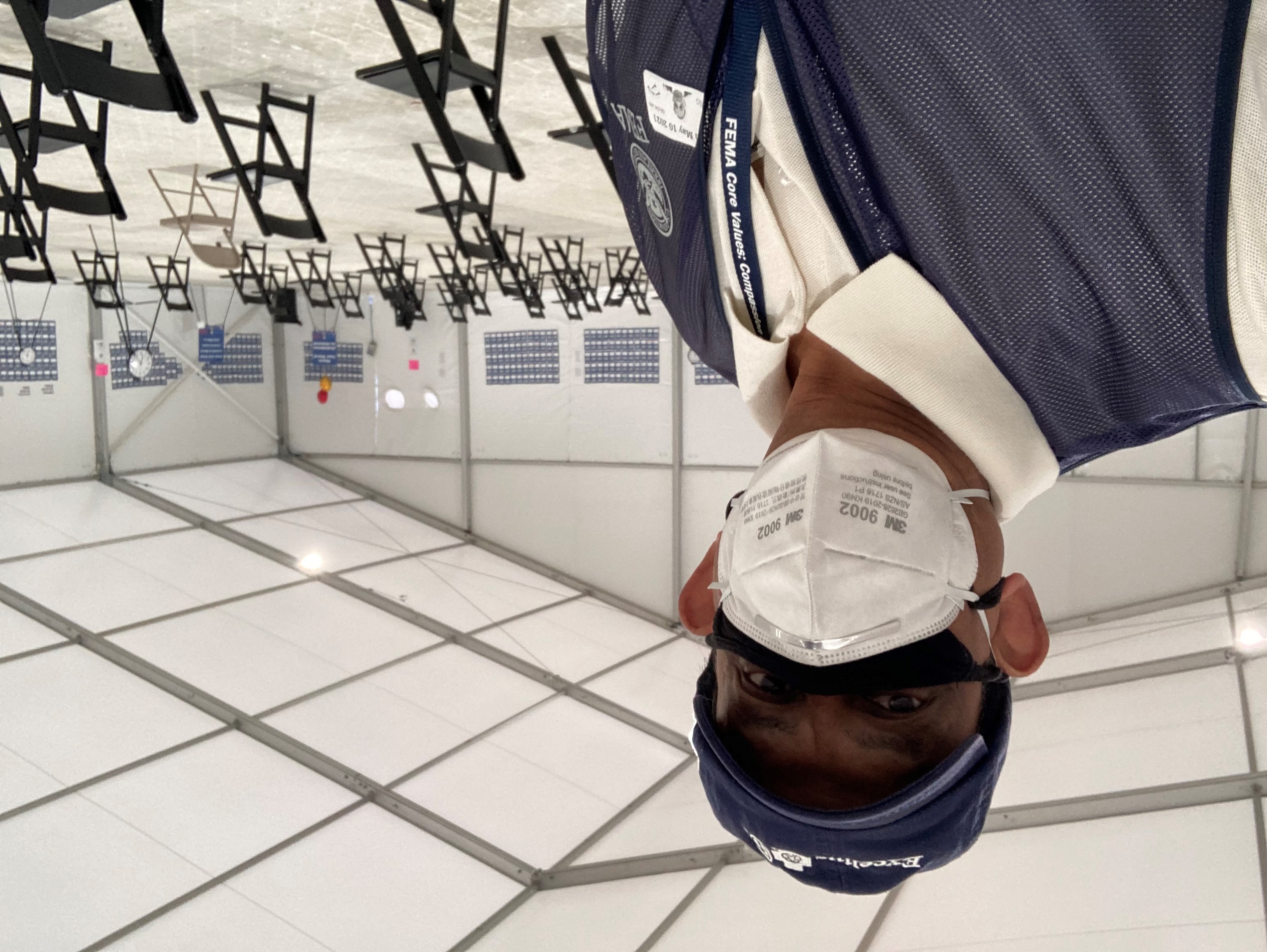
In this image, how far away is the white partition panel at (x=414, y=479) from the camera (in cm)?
1411

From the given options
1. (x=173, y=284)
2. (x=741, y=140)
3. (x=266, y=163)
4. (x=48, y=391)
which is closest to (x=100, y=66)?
(x=266, y=163)

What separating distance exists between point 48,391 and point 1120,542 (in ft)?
44.4

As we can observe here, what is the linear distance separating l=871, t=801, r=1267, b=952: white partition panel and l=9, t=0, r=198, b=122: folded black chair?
16.0ft

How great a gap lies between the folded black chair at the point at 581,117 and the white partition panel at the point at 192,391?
34.7 ft

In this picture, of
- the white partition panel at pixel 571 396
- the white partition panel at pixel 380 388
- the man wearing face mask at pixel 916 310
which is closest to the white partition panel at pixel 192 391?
the white partition panel at pixel 380 388

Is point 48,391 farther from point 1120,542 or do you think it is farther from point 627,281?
point 1120,542

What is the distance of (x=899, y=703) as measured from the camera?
87 cm

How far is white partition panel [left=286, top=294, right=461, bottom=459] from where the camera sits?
13.9 meters

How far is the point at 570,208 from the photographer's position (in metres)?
8.51

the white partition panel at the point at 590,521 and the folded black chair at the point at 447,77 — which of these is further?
the white partition panel at the point at 590,521

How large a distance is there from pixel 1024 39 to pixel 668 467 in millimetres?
11857

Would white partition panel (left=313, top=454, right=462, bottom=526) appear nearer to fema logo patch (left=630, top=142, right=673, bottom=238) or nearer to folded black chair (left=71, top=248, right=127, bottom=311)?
folded black chair (left=71, top=248, right=127, bottom=311)

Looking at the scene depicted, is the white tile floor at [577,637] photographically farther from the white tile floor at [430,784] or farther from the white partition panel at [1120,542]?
the white partition panel at [1120,542]

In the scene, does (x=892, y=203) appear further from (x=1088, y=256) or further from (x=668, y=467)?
(x=668, y=467)
